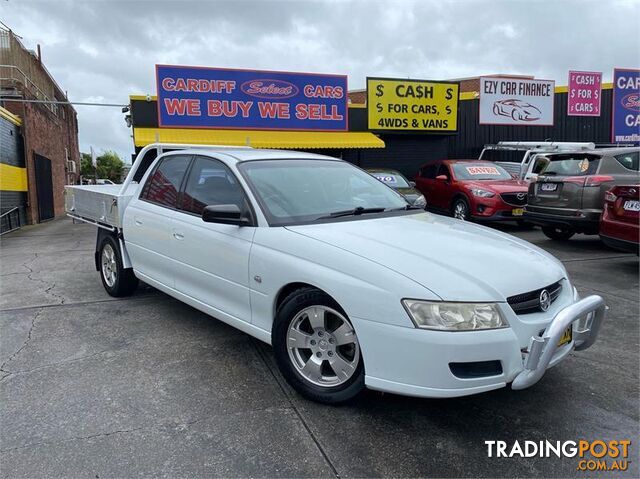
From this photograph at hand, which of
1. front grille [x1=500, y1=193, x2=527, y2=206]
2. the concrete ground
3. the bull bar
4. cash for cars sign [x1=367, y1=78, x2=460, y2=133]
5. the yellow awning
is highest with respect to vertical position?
cash for cars sign [x1=367, y1=78, x2=460, y2=133]

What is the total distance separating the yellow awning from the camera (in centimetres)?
1363

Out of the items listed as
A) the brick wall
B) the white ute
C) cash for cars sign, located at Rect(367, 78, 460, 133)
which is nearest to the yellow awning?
cash for cars sign, located at Rect(367, 78, 460, 133)

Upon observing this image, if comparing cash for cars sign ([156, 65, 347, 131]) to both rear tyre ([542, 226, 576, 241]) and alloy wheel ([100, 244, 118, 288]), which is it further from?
alloy wheel ([100, 244, 118, 288])

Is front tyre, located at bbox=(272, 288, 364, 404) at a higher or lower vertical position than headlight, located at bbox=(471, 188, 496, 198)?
lower

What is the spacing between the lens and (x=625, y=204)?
6.42 metres

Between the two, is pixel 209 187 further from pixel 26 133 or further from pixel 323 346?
pixel 26 133

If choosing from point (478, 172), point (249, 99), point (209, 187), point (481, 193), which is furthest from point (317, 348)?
point (249, 99)

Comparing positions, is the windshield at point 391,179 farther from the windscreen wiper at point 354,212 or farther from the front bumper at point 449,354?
the front bumper at point 449,354

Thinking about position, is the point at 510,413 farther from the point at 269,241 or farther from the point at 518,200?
the point at 518,200

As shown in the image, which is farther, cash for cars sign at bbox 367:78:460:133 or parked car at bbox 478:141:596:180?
cash for cars sign at bbox 367:78:460:133

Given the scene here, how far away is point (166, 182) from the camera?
4.66 metres

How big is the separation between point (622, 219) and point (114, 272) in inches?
249

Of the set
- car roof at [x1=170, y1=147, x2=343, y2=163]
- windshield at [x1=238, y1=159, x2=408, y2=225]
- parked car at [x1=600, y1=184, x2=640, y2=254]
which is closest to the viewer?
windshield at [x1=238, y1=159, x2=408, y2=225]

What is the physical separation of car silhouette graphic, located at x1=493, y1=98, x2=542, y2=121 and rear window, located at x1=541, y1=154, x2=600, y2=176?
29.0 feet
